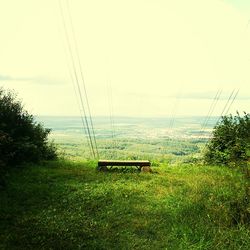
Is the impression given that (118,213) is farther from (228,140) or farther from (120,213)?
(228,140)

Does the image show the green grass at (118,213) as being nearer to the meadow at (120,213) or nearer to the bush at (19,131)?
the meadow at (120,213)

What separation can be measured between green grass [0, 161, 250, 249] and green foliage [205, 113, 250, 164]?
4165mm

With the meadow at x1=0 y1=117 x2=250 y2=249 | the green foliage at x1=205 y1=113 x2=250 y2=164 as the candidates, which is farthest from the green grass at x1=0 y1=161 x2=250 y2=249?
the green foliage at x1=205 y1=113 x2=250 y2=164

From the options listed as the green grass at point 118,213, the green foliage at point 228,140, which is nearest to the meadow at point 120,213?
the green grass at point 118,213

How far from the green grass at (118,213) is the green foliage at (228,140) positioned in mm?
4165

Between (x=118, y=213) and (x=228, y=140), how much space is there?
36.5 feet

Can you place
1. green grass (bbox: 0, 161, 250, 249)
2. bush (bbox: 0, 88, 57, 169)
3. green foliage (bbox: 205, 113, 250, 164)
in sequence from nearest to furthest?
green grass (bbox: 0, 161, 250, 249)
bush (bbox: 0, 88, 57, 169)
green foliage (bbox: 205, 113, 250, 164)

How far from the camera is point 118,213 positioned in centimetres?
850

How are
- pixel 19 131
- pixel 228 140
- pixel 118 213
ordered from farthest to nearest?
pixel 228 140, pixel 19 131, pixel 118 213

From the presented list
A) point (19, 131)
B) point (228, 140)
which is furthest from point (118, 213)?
point (228, 140)

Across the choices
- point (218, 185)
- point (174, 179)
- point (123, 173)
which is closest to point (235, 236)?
point (218, 185)

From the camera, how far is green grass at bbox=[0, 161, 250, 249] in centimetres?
677

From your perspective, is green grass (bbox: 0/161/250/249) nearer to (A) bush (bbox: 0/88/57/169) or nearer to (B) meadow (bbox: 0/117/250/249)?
(B) meadow (bbox: 0/117/250/249)

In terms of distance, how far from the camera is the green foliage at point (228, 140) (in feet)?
54.0
